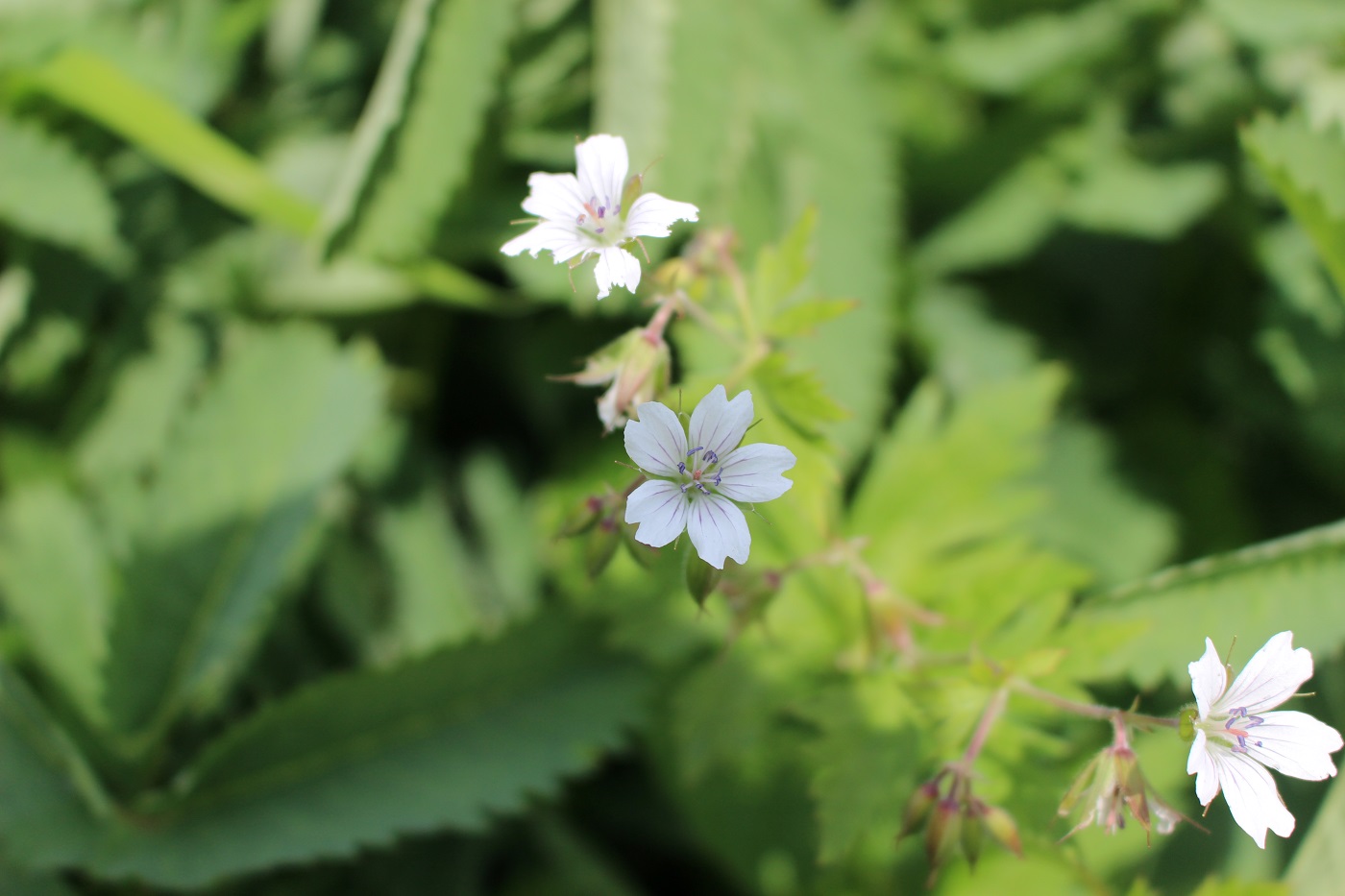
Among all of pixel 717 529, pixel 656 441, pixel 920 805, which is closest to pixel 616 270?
pixel 656 441

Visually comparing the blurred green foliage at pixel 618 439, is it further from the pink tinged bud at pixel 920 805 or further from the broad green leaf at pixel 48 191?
the pink tinged bud at pixel 920 805

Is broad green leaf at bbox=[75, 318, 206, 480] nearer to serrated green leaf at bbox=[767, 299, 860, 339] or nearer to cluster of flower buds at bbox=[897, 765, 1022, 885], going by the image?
serrated green leaf at bbox=[767, 299, 860, 339]

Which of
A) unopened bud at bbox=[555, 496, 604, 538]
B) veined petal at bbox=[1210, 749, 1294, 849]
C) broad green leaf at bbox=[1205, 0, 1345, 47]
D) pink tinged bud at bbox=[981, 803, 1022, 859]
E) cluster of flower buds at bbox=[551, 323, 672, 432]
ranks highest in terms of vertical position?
broad green leaf at bbox=[1205, 0, 1345, 47]

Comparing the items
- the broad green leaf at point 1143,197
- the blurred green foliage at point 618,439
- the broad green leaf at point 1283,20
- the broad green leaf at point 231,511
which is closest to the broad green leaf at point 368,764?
the blurred green foliage at point 618,439

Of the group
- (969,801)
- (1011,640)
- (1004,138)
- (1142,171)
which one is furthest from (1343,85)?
(969,801)

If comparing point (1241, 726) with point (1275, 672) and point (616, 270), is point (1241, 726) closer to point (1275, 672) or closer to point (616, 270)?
point (1275, 672)

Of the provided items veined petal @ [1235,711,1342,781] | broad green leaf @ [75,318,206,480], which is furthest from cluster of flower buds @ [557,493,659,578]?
broad green leaf @ [75,318,206,480]

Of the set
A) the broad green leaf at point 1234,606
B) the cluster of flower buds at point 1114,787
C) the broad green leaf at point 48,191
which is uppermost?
the broad green leaf at point 48,191
